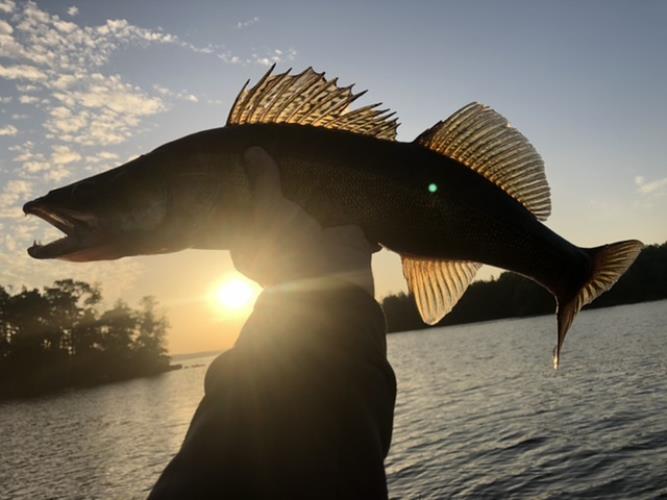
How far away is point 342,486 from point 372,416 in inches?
11.4

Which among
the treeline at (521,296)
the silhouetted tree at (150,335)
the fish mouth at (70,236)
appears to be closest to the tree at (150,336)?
the silhouetted tree at (150,335)

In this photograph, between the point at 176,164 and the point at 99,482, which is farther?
the point at 99,482

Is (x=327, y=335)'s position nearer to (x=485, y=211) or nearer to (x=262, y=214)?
(x=262, y=214)

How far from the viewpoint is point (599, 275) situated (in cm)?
436

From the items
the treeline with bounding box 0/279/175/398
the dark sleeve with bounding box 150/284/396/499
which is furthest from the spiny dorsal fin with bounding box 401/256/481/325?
the treeline with bounding box 0/279/175/398

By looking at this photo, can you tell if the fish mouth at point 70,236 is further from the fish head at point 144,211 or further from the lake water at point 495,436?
the lake water at point 495,436

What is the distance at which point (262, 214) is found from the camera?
9.72 feet

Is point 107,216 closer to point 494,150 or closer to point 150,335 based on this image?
point 494,150

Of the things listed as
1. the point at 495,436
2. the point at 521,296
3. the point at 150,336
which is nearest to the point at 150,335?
the point at 150,336

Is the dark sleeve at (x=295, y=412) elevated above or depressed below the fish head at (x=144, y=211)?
below

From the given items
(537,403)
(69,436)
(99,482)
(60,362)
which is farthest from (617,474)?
(60,362)

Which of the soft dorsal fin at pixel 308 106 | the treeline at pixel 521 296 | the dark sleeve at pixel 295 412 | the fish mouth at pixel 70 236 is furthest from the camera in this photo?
the treeline at pixel 521 296

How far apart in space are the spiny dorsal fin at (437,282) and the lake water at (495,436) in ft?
47.0

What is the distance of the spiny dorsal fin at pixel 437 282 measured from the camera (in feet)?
14.1
